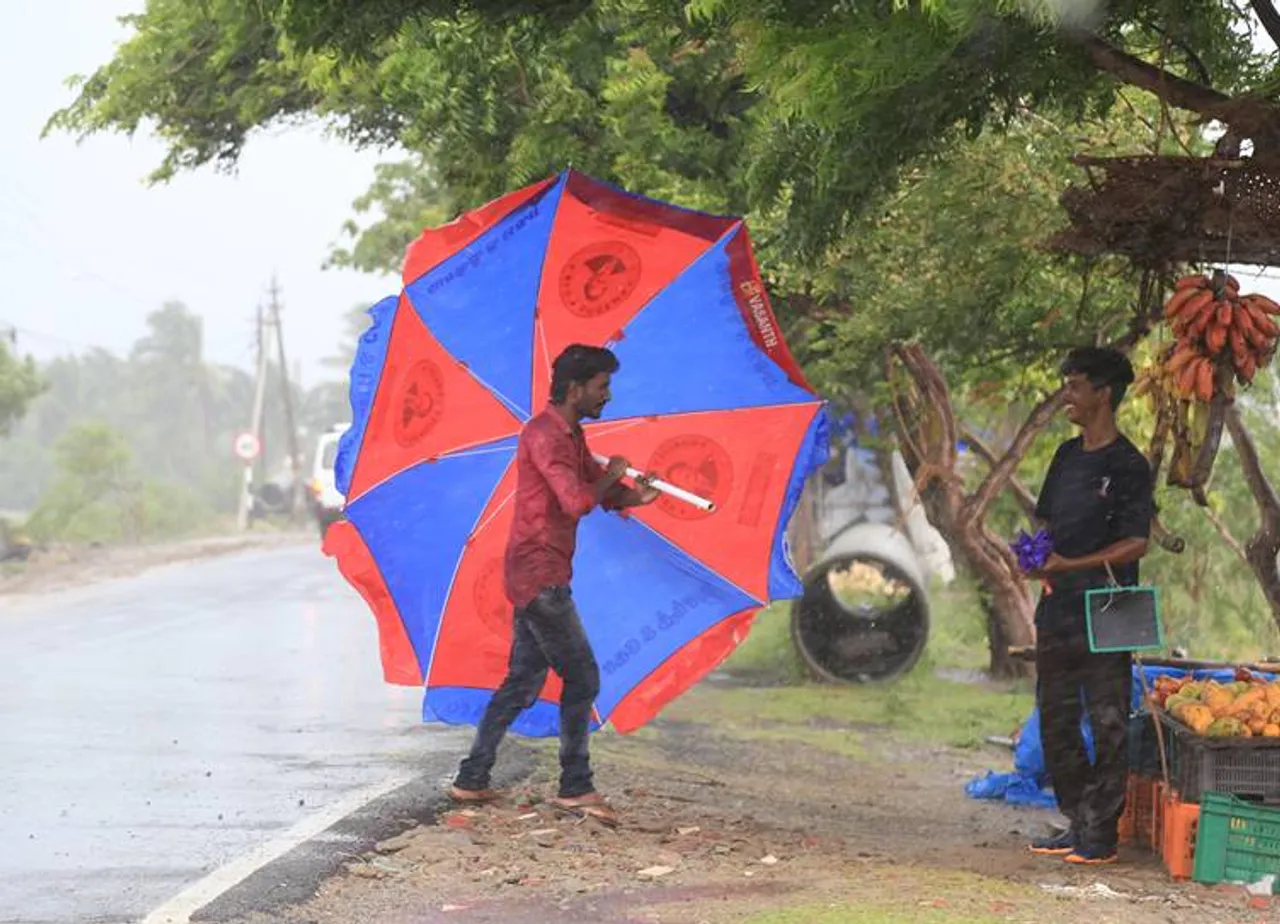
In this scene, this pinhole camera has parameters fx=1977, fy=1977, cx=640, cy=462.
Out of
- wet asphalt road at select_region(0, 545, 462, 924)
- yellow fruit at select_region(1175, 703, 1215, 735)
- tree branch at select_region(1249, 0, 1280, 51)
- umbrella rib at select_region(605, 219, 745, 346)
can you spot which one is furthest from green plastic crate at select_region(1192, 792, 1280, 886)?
wet asphalt road at select_region(0, 545, 462, 924)

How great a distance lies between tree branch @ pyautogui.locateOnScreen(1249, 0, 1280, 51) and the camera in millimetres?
7320

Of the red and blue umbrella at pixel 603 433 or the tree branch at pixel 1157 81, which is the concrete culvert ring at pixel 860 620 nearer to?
Answer: the red and blue umbrella at pixel 603 433

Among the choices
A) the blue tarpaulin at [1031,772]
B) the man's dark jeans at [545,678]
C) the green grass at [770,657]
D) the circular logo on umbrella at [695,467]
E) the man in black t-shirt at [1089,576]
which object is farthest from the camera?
the green grass at [770,657]

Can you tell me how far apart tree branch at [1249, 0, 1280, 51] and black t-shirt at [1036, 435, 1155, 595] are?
1.68 metres

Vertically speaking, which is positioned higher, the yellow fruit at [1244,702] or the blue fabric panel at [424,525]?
the blue fabric panel at [424,525]

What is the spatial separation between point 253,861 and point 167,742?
13.4 ft

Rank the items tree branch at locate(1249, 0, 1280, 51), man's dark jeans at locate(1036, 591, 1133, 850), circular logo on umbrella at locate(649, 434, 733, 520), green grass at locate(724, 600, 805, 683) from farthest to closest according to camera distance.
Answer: green grass at locate(724, 600, 805, 683), circular logo on umbrella at locate(649, 434, 733, 520), man's dark jeans at locate(1036, 591, 1133, 850), tree branch at locate(1249, 0, 1280, 51)

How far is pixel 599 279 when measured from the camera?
8.92 meters

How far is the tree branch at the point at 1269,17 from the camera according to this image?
288 inches

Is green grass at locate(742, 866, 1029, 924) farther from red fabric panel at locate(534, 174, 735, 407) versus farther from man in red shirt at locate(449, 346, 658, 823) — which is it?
red fabric panel at locate(534, 174, 735, 407)

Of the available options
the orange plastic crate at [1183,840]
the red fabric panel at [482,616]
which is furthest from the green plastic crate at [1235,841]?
the red fabric panel at [482,616]

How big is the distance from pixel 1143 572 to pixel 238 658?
27.6 feet

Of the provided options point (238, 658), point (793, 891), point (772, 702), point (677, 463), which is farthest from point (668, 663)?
point (238, 658)

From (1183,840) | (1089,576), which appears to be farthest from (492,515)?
(1183,840)
